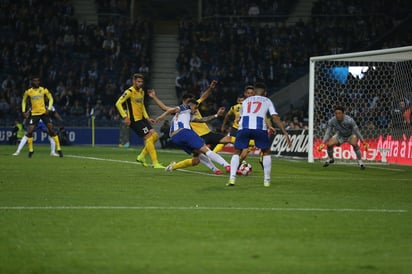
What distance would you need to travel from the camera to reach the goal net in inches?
1024

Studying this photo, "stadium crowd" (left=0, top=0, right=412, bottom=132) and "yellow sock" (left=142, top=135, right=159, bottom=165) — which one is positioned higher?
"stadium crowd" (left=0, top=0, right=412, bottom=132)

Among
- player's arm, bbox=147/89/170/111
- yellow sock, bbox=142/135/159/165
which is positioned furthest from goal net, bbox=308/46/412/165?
player's arm, bbox=147/89/170/111

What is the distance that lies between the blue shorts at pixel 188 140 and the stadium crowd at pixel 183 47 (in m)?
22.7

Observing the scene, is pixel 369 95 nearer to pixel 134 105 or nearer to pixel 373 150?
pixel 373 150

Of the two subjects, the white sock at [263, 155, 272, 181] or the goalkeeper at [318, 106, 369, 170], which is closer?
the white sock at [263, 155, 272, 181]

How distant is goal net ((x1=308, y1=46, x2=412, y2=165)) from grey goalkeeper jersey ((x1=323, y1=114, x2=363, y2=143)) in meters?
2.04

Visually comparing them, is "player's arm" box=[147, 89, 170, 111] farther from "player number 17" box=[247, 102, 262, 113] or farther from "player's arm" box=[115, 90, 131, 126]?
"player number 17" box=[247, 102, 262, 113]

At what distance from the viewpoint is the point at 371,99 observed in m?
28.5

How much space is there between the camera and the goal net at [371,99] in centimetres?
2600

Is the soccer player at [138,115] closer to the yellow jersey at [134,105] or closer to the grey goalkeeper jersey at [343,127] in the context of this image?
the yellow jersey at [134,105]

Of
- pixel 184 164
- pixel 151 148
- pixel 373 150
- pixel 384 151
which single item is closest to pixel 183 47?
pixel 373 150

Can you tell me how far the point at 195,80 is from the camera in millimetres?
43406

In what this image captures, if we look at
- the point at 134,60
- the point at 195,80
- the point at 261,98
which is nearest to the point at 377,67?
the point at 261,98

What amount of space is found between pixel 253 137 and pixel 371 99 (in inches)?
533
